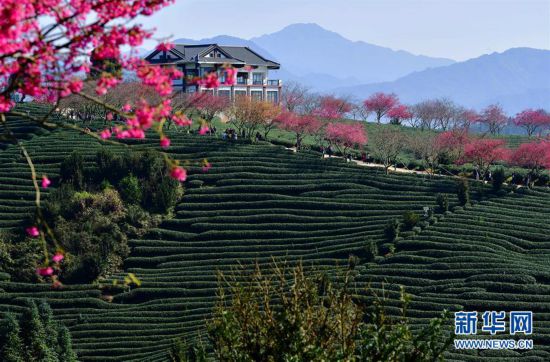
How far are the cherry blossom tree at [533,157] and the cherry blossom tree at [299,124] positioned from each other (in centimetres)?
1871

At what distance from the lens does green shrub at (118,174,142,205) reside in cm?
5462

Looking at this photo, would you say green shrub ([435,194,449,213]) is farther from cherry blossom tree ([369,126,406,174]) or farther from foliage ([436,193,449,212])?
cherry blossom tree ([369,126,406,174])

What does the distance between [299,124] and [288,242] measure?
902 inches

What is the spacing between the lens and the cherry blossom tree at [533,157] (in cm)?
5747

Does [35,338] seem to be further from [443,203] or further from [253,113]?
[253,113]

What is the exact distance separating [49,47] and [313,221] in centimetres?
4411

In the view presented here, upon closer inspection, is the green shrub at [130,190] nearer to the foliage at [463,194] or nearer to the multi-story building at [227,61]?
the foliage at [463,194]

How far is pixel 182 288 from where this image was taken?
143 ft

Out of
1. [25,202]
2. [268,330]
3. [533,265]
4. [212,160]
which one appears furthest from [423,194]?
[268,330]

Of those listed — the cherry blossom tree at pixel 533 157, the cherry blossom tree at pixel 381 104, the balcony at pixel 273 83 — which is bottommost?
the cherry blossom tree at pixel 533 157

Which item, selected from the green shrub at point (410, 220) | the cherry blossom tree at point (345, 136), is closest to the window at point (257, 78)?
the cherry blossom tree at point (345, 136)

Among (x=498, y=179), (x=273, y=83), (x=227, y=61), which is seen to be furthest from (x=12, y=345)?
(x=273, y=83)

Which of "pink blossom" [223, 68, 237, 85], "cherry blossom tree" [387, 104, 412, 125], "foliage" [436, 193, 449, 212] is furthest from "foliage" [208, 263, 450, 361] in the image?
"cherry blossom tree" [387, 104, 412, 125]

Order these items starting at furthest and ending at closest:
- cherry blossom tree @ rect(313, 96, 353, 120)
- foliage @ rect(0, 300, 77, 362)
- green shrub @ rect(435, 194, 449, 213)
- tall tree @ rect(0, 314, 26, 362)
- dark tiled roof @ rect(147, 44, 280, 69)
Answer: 1. dark tiled roof @ rect(147, 44, 280, 69)
2. cherry blossom tree @ rect(313, 96, 353, 120)
3. green shrub @ rect(435, 194, 449, 213)
4. foliage @ rect(0, 300, 77, 362)
5. tall tree @ rect(0, 314, 26, 362)
